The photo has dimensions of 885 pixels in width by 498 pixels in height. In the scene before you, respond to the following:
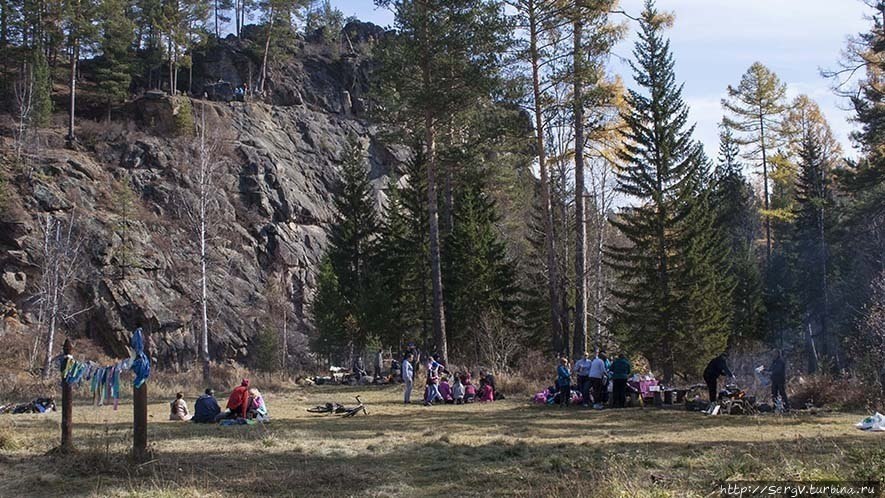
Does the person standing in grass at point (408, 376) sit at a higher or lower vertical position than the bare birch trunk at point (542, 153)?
lower

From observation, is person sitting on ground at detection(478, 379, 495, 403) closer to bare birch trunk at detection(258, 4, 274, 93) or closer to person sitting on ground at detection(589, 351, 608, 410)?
person sitting on ground at detection(589, 351, 608, 410)

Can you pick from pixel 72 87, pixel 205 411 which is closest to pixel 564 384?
pixel 205 411

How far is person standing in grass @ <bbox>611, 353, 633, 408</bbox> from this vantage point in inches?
677

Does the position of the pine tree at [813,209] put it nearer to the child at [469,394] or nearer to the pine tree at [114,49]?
the child at [469,394]

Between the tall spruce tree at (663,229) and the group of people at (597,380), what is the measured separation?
8.42 meters

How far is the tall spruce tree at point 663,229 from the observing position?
26.2 meters

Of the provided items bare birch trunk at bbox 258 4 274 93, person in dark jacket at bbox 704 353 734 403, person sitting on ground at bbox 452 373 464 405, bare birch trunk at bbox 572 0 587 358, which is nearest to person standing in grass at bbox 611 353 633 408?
person in dark jacket at bbox 704 353 734 403

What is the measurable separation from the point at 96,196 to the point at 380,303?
22.8 metres

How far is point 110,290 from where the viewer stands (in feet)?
131

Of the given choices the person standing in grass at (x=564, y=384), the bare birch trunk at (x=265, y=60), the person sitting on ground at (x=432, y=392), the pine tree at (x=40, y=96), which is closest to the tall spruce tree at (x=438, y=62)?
the person sitting on ground at (x=432, y=392)

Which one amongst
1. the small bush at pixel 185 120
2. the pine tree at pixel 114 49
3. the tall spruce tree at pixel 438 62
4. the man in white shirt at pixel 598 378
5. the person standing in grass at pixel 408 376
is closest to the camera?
the man in white shirt at pixel 598 378

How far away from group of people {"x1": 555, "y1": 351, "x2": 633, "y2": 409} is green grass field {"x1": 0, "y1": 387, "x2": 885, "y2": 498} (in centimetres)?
113

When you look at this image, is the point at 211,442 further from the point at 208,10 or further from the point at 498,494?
the point at 208,10

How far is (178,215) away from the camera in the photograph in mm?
46250
